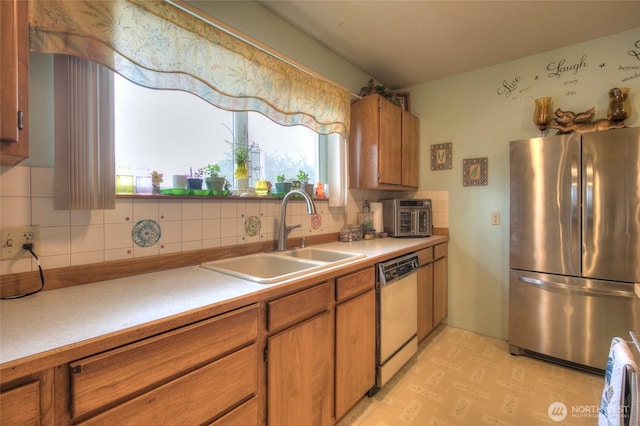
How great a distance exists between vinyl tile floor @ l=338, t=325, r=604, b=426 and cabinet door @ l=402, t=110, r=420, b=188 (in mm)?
1554

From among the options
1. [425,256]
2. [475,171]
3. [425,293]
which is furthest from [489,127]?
[425,293]

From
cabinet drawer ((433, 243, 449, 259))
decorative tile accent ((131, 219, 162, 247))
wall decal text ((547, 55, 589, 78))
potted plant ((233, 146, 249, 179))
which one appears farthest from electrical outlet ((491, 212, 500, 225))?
decorative tile accent ((131, 219, 162, 247))

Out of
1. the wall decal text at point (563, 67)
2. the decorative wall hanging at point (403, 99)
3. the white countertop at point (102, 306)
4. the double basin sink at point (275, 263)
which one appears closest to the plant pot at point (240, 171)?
the double basin sink at point (275, 263)

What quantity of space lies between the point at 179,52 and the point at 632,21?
2913 mm

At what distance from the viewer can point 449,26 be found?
79.9 inches

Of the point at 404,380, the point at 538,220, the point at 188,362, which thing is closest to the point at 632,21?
the point at 538,220

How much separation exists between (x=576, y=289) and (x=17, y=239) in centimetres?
305

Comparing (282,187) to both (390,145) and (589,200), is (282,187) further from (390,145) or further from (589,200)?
(589,200)

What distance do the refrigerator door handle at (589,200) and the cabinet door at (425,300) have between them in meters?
1.06

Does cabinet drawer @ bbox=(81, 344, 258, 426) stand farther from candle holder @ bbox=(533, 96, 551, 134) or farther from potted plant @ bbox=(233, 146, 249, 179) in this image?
Result: candle holder @ bbox=(533, 96, 551, 134)

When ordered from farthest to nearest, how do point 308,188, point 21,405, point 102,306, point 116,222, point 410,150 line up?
point 410,150 < point 308,188 < point 116,222 < point 102,306 < point 21,405

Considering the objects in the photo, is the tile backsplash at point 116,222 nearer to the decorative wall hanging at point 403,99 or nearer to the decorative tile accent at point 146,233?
the decorative tile accent at point 146,233

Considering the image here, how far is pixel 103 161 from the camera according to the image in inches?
44.9

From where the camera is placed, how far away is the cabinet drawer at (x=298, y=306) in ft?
3.78
